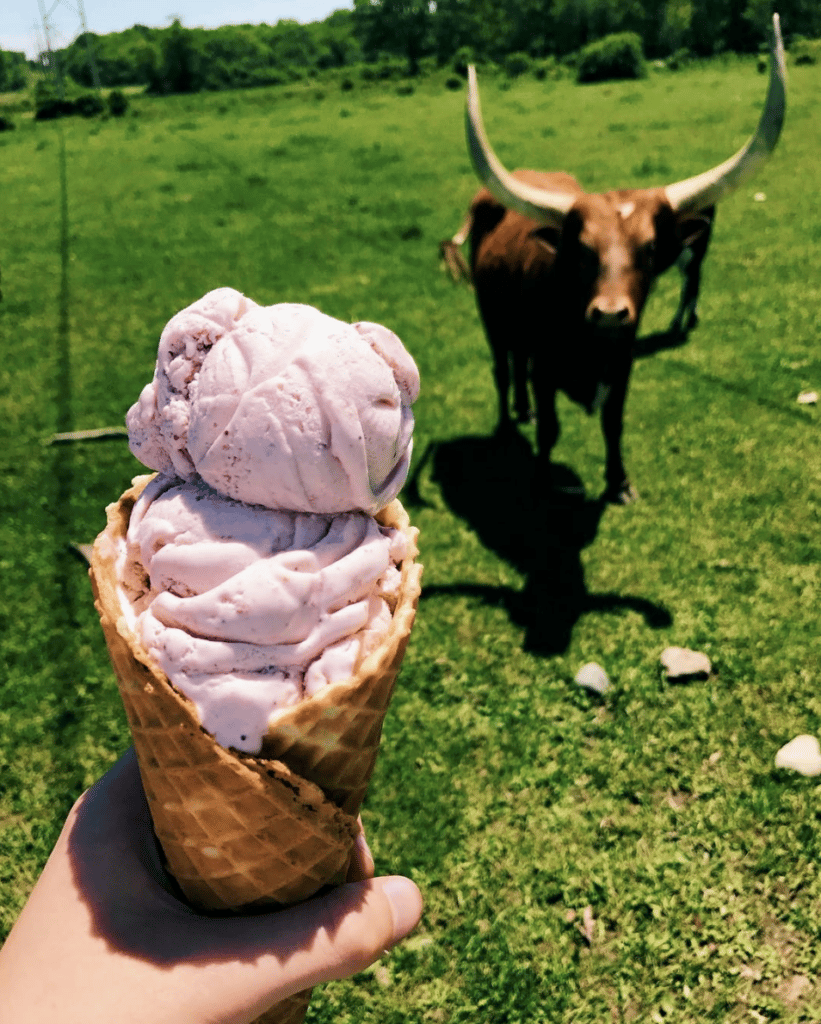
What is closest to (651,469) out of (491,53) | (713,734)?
(713,734)

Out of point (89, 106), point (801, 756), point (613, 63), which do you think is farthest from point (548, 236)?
point (89, 106)

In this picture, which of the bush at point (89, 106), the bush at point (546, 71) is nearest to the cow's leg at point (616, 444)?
the bush at point (546, 71)

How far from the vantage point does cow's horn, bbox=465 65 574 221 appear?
3975 mm

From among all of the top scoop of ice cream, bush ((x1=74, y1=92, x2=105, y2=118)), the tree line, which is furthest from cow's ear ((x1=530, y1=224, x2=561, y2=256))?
the tree line

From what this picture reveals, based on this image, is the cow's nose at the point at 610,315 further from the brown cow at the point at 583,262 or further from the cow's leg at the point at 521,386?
the cow's leg at the point at 521,386

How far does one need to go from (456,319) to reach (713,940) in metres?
5.66

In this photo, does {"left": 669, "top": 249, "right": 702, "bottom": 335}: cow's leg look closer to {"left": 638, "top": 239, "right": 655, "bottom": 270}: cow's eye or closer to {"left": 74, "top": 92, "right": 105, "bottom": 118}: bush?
{"left": 638, "top": 239, "right": 655, "bottom": 270}: cow's eye

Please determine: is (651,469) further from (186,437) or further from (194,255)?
(194,255)

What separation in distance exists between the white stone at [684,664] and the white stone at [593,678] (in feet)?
0.93

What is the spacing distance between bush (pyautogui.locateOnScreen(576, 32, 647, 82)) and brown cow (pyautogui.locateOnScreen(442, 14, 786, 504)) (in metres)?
25.5

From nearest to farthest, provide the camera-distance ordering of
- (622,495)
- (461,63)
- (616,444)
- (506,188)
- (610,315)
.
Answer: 1. (610,315)
2. (506,188)
3. (616,444)
4. (622,495)
5. (461,63)

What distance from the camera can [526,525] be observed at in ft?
14.9

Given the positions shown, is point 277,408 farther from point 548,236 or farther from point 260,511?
point 548,236

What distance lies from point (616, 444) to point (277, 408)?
3.25 m
